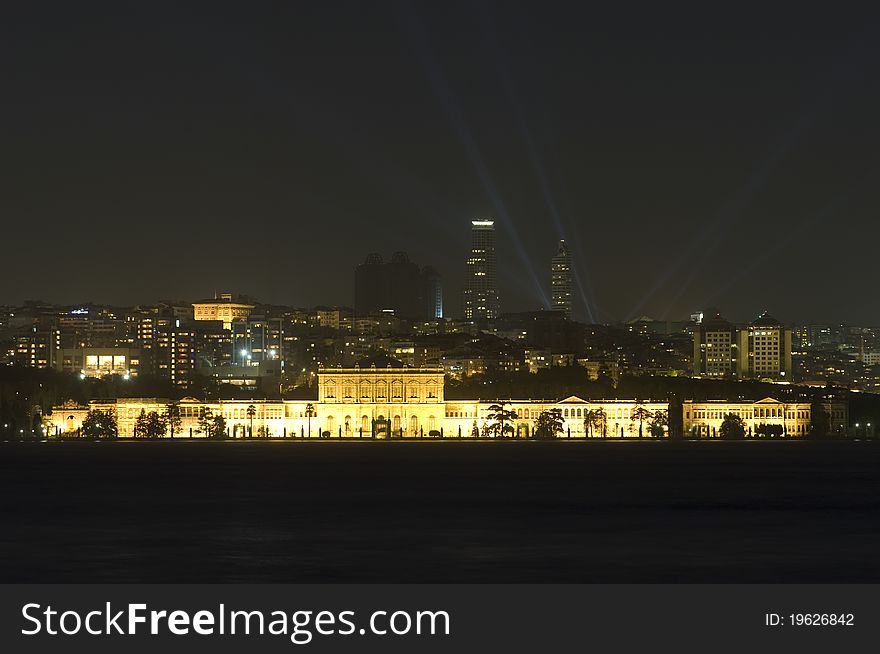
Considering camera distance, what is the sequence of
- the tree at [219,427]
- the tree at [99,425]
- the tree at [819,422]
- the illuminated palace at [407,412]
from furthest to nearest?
the illuminated palace at [407,412], the tree at [219,427], the tree at [819,422], the tree at [99,425]

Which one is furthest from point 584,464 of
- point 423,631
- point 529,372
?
point 529,372

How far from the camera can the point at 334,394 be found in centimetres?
15775

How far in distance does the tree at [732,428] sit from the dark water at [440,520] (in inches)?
Answer: 1835

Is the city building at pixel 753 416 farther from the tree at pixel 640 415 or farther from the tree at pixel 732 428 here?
the tree at pixel 640 415

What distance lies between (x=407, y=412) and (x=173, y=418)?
2059 cm

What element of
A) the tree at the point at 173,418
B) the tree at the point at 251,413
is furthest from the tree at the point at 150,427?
the tree at the point at 251,413

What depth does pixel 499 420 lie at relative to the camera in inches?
6088

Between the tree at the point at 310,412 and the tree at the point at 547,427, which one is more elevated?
the tree at the point at 310,412

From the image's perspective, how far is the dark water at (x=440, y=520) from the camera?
43625mm

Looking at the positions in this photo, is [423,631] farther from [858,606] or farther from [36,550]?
[36,550]

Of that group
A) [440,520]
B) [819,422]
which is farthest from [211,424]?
[440,520]

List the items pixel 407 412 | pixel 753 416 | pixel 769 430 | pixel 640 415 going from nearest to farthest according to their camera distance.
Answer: pixel 769 430
pixel 640 415
pixel 407 412
pixel 753 416

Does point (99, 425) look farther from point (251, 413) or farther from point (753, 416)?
point (753, 416)

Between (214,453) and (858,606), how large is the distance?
91.0 metres
